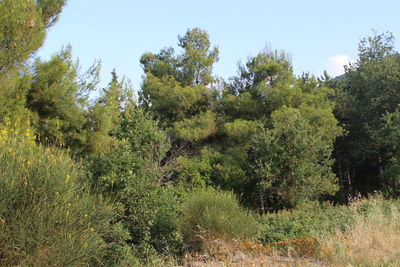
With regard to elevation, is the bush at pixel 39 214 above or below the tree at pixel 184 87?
below

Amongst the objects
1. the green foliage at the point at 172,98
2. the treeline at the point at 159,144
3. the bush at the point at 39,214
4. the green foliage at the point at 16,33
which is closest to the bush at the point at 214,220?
the treeline at the point at 159,144

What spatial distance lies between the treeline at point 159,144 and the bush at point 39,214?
0.06 feet

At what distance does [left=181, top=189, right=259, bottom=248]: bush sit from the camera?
894 centimetres

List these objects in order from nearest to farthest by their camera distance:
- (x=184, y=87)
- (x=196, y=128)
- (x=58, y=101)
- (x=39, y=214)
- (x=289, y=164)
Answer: (x=39, y=214) → (x=58, y=101) → (x=289, y=164) → (x=196, y=128) → (x=184, y=87)

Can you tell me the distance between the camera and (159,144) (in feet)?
34.5

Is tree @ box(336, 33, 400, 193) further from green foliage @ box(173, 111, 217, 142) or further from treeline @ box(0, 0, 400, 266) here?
green foliage @ box(173, 111, 217, 142)

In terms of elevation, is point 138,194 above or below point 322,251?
above

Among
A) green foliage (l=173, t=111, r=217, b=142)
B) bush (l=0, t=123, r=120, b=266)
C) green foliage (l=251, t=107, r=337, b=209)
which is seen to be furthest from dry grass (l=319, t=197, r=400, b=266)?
green foliage (l=173, t=111, r=217, b=142)

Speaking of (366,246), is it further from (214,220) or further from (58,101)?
(58,101)

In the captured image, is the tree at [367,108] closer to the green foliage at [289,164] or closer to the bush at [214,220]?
the green foliage at [289,164]

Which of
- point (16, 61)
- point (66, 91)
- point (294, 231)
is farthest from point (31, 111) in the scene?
point (294, 231)

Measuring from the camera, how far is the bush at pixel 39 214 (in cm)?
584

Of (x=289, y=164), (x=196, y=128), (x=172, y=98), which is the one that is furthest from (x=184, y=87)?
(x=289, y=164)

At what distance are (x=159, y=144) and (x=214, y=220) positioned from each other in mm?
2547
